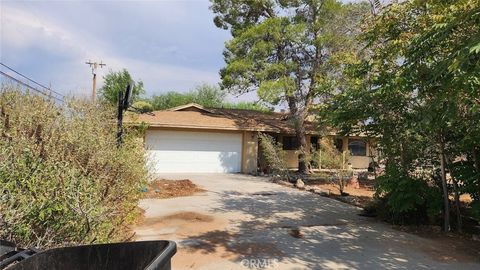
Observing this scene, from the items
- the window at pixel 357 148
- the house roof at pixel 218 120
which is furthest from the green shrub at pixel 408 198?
the window at pixel 357 148

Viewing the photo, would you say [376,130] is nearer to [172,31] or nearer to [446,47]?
[446,47]

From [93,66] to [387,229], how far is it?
91.0 feet

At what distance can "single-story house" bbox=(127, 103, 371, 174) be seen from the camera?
18875 mm

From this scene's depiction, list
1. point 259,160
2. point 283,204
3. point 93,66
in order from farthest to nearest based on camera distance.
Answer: point 93,66 < point 259,160 < point 283,204

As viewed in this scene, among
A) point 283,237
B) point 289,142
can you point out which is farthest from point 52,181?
point 289,142

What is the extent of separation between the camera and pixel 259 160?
21359 mm

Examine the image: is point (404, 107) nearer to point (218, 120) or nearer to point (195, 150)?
point (195, 150)

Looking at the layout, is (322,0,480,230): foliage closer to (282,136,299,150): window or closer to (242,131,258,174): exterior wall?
(242,131,258,174): exterior wall

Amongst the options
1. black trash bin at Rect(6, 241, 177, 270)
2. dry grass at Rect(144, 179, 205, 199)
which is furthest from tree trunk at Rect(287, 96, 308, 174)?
black trash bin at Rect(6, 241, 177, 270)

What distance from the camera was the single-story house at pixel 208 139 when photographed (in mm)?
18875

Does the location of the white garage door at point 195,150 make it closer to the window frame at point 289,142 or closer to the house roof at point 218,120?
the house roof at point 218,120

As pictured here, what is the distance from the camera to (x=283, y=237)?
23.2 ft

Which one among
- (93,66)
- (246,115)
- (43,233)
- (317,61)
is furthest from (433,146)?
(93,66)

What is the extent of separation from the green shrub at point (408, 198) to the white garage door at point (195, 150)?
1218 centimetres
